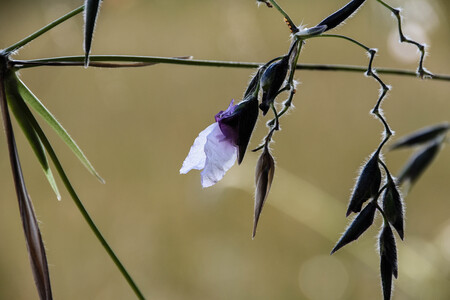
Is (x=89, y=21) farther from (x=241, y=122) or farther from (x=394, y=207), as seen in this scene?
(x=394, y=207)

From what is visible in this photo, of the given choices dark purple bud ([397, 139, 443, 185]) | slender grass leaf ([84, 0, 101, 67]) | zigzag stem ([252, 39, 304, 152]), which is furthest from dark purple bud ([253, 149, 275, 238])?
dark purple bud ([397, 139, 443, 185])

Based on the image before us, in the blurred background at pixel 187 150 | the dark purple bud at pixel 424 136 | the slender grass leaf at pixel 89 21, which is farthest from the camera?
the blurred background at pixel 187 150

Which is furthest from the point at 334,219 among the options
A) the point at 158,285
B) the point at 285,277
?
the point at 158,285

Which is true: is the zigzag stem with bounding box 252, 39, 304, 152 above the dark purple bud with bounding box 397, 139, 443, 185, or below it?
above

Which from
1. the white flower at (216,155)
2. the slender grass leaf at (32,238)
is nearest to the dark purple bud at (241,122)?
the white flower at (216,155)

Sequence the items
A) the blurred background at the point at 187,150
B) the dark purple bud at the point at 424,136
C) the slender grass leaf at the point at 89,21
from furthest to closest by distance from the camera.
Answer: the blurred background at the point at 187,150 < the dark purple bud at the point at 424,136 < the slender grass leaf at the point at 89,21

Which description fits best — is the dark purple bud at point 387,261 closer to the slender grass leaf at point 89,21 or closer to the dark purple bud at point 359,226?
the dark purple bud at point 359,226

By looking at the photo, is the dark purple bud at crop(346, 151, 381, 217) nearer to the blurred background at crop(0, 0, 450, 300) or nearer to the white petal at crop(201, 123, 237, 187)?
the white petal at crop(201, 123, 237, 187)
